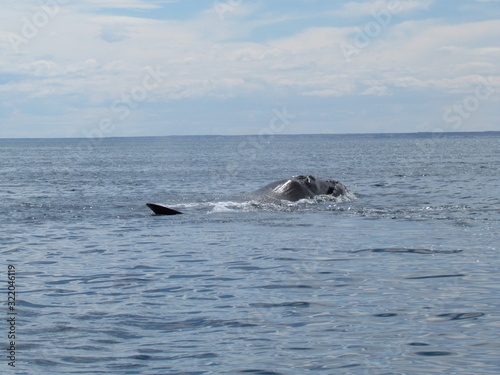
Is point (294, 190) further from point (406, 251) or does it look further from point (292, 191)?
point (406, 251)

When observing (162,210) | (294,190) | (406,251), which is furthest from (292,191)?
(406,251)

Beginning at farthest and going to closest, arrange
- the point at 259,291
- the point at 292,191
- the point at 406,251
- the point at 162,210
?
the point at 292,191 → the point at 162,210 → the point at 406,251 → the point at 259,291

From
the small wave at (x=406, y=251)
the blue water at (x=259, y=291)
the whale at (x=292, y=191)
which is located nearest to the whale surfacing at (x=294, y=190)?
the whale at (x=292, y=191)

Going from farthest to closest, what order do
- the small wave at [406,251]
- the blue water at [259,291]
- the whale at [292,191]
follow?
the whale at [292,191] → the small wave at [406,251] → the blue water at [259,291]

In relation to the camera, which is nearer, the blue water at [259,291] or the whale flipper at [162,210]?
the blue water at [259,291]

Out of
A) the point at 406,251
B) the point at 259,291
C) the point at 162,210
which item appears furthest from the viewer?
the point at 162,210

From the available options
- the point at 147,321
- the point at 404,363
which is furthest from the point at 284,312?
the point at 404,363

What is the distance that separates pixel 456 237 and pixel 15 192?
77.6 feet

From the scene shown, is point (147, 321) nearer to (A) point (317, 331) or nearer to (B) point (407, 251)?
(A) point (317, 331)

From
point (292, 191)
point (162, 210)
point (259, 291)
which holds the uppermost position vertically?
point (292, 191)

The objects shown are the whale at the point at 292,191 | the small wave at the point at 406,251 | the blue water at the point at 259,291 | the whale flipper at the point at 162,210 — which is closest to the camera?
the blue water at the point at 259,291

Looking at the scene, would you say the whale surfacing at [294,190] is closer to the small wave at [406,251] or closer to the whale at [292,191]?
the whale at [292,191]

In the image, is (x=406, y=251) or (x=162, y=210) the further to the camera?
(x=162, y=210)

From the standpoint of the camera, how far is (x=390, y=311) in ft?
34.3
